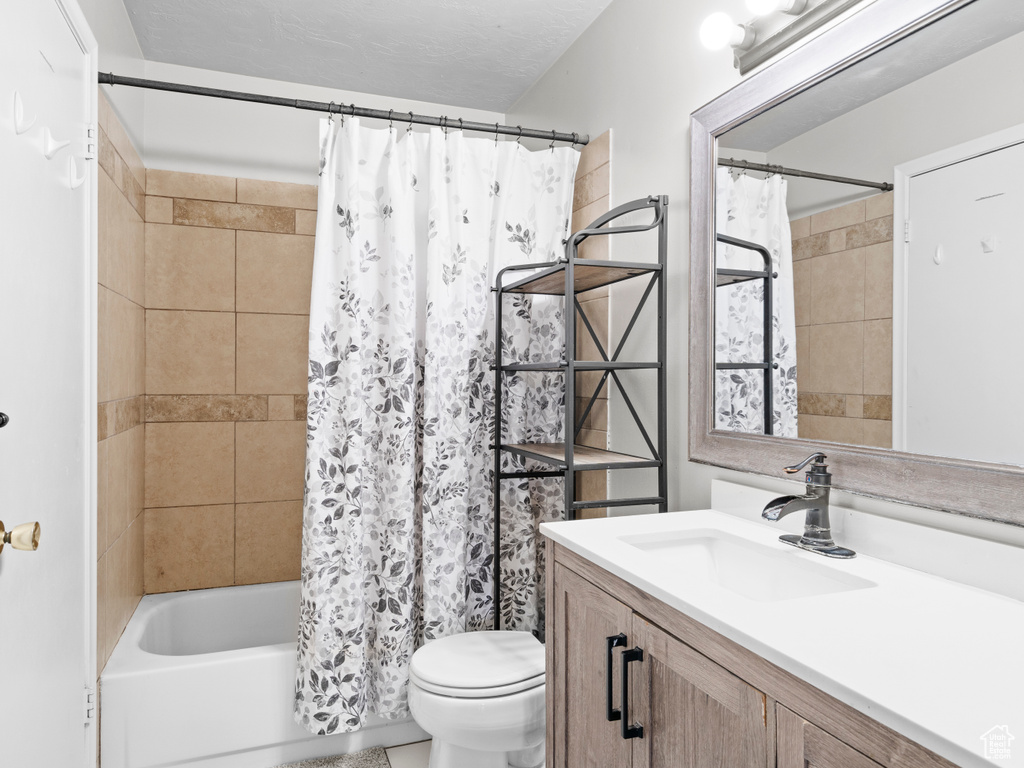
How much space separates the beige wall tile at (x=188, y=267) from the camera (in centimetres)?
256

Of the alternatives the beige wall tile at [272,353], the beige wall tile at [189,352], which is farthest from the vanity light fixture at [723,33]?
the beige wall tile at [189,352]

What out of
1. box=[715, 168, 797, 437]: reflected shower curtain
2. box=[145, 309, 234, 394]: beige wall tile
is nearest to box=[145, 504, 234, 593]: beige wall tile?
box=[145, 309, 234, 394]: beige wall tile

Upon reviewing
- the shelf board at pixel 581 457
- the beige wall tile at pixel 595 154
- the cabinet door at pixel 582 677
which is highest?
the beige wall tile at pixel 595 154

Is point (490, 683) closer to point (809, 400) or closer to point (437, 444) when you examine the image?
point (437, 444)

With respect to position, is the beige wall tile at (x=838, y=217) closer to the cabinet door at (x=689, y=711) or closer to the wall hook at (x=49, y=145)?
the cabinet door at (x=689, y=711)

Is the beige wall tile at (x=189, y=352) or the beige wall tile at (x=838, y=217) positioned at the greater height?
the beige wall tile at (x=838, y=217)

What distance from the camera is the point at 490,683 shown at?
1620mm

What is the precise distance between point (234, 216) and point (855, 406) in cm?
245

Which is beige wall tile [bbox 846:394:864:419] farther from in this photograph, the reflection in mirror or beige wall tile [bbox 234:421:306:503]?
beige wall tile [bbox 234:421:306:503]

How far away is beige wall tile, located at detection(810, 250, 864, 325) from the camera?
1.24 meters

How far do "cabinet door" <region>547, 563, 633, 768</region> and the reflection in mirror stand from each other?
0.58 metres

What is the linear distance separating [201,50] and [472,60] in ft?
3.43

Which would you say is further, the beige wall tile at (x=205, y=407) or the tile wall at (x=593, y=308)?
the beige wall tile at (x=205, y=407)

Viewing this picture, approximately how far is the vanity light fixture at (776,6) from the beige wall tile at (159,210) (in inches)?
88.7
